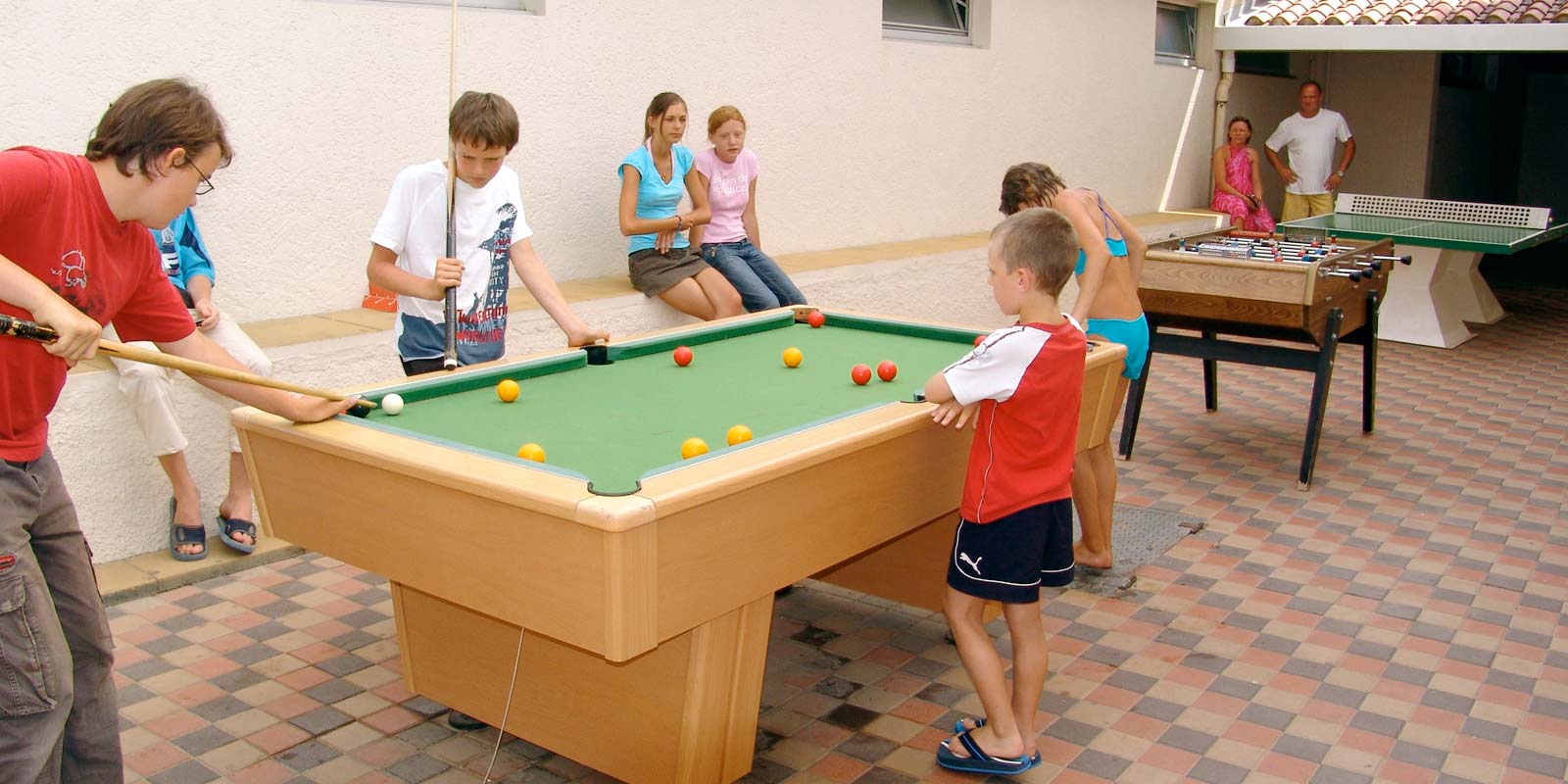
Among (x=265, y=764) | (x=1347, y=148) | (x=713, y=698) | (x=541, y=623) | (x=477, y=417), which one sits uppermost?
(x=1347, y=148)

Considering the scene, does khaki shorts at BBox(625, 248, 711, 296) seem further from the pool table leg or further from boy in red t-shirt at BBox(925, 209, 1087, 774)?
boy in red t-shirt at BBox(925, 209, 1087, 774)

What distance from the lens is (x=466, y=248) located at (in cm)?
368

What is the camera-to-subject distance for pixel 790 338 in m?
4.08

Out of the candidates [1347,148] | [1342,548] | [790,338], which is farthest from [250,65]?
[1347,148]

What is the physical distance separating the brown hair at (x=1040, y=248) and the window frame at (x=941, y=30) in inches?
208

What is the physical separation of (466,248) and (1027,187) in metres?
1.71

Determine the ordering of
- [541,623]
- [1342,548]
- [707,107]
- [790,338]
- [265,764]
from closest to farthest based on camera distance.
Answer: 1. [541,623]
2. [265,764]
3. [790,338]
4. [1342,548]
5. [707,107]

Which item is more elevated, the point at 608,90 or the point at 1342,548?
the point at 608,90

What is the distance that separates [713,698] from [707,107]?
14.3ft

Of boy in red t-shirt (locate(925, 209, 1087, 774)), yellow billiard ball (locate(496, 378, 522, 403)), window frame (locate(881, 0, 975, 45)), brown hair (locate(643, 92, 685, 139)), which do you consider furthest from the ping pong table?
yellow billiard ball (locate(496, 378, 522, 403))

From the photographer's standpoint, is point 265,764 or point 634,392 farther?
point 634,392

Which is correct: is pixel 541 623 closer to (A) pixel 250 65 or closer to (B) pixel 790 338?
(B) pixel 790 338

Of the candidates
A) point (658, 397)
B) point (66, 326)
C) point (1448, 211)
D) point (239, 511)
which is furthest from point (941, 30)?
point (66, 326)

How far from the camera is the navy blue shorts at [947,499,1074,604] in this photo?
2.86 m
